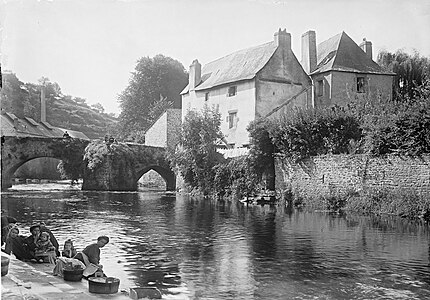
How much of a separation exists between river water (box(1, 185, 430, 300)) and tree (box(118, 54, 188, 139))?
3.03m

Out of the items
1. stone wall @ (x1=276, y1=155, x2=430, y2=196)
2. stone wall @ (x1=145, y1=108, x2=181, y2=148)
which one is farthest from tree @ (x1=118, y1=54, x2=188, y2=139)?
stone wall @ (x1=276, y1=155, x2=430, y2=196)

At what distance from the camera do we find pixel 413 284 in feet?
22.3

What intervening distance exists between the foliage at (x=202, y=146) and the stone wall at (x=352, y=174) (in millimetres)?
3070

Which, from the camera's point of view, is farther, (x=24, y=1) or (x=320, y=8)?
(x=320, y=8)

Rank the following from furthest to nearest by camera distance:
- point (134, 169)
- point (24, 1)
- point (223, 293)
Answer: point (134, 169)
point (223, 293)
point (24, 1)

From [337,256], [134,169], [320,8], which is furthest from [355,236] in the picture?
[134,169]

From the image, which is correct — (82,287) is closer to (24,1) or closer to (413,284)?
(24,1)

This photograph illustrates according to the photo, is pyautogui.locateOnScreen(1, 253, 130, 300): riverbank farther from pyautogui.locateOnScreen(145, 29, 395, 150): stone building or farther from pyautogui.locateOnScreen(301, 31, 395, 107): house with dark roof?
pyautogui.locateOnScreen(301, 31, 395, 107): house with dark roof

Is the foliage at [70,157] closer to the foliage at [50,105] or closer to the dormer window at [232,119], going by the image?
the dormer window at [232,119]

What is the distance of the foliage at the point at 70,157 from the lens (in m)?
21.4

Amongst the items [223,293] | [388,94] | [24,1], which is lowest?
[223,293]

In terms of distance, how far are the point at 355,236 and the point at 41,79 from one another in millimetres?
6604

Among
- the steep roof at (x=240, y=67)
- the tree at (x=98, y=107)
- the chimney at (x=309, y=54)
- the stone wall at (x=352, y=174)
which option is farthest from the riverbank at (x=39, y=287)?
the steep roof at (x=240, y=67)

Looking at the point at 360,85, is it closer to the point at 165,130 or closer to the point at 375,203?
the point at 375,203
